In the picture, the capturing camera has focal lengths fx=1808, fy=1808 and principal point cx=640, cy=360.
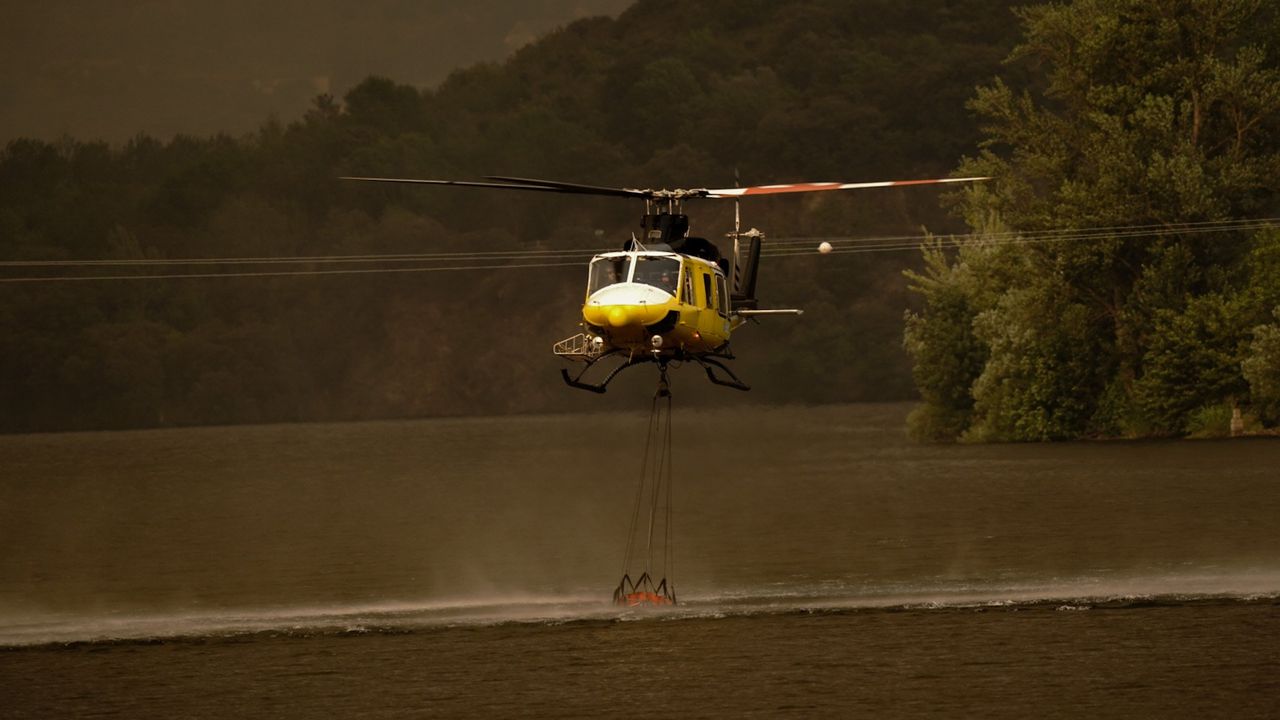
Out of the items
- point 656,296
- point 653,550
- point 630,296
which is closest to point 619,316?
point 630,296

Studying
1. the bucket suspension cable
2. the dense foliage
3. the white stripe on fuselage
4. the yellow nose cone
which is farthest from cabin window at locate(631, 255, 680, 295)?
the dense foliage

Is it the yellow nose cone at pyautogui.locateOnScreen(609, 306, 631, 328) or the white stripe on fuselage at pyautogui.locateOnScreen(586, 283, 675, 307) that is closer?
the yellow nose cone at pyautogui.locateOnScreen(609, 306, 631, 328)

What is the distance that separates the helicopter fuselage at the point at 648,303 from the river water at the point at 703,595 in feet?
27.4

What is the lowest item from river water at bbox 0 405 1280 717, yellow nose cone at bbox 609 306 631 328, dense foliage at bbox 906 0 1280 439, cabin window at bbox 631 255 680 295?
river water at bbox 0 405 1280 717

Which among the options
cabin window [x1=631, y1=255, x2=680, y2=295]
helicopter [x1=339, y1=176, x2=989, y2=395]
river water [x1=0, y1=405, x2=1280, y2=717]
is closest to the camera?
helicopter [x1=339, y1=176, x2=989, y2=395]

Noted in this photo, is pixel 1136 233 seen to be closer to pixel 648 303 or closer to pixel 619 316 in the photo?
pixel 648 303

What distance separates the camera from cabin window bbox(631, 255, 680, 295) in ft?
117

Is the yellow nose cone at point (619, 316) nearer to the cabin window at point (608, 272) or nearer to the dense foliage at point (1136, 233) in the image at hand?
the cabin window at point (608, 272)

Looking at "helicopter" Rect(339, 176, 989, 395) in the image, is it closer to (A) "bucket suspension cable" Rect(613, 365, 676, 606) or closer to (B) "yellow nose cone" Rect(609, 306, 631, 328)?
(B) "yellow nose cone" Rect(609, 306, 631, 328)

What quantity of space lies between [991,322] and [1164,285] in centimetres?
997

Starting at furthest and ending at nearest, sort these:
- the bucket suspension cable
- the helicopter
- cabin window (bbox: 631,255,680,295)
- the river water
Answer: the bucket suspension cable, the river water, cabin window (bbox: 631,255,680,295), the helicopter

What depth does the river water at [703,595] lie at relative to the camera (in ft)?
133

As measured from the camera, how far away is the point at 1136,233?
101688 millimetres

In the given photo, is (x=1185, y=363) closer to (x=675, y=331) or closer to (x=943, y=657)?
(x=943, y=657)
